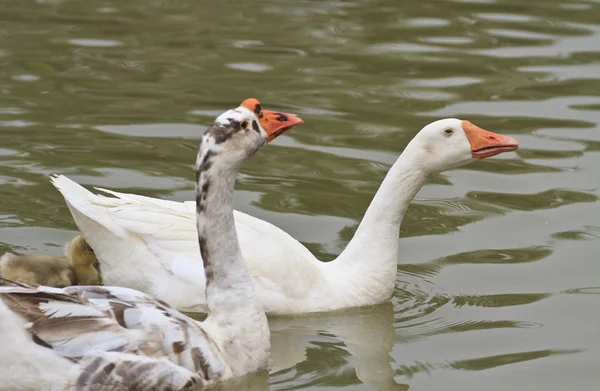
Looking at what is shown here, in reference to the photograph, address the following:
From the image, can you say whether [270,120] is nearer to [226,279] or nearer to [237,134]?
[237,134]

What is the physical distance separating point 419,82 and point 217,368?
7.64 metres

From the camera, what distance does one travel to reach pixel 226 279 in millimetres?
7609

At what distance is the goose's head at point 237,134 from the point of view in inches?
291

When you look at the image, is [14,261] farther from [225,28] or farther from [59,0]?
[59,0]

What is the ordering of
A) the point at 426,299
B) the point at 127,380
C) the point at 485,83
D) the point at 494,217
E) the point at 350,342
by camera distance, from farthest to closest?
the point at 485,83 → the point at 494,217 → the point at 426,299 → the point at 350,342 → the point at 127,380

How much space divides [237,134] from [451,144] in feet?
6.94

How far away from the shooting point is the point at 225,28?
52.4 feet

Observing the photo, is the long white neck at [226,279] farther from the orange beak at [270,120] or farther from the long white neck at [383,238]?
the long white neck at [383,238]

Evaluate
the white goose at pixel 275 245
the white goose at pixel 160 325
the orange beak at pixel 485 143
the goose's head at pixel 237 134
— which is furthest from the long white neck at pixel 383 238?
the goose's head at pixel 237 134

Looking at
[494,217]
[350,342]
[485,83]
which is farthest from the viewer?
[485,83]

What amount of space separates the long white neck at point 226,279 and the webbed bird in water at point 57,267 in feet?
5.60

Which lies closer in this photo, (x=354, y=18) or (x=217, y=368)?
(x=217, y=368)

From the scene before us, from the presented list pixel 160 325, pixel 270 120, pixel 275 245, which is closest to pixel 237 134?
pixel 270 120

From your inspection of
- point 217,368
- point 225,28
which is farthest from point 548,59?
point 217,368
